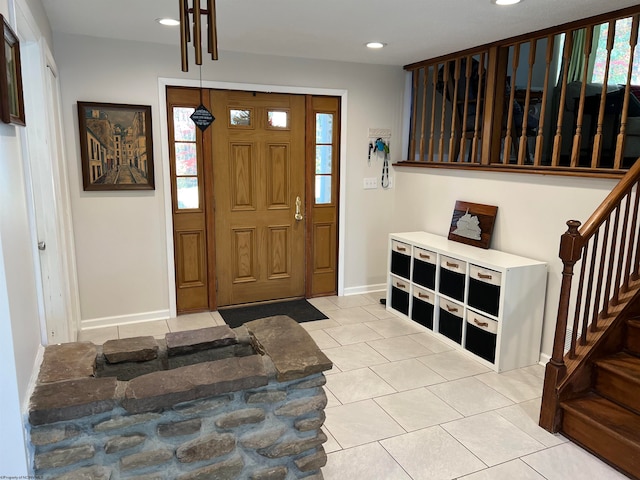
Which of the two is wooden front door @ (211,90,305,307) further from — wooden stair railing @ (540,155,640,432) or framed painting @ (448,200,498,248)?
wooden stair railing @ (540,155,640,432)

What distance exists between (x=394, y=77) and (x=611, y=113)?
1.91 metres

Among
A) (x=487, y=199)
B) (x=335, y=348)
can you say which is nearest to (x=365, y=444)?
(x=335, y=348)

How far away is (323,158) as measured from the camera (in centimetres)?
457

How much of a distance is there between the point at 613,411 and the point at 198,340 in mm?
2150

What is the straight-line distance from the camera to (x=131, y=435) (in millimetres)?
1624

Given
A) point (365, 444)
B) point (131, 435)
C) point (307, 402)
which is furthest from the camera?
point (365, 444)

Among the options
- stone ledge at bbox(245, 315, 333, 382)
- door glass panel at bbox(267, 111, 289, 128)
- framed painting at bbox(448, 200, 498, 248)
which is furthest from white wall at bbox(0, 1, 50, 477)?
framed painting at bbox(448, 200, 498, 248)

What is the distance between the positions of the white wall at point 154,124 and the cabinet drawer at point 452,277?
1.37 metres

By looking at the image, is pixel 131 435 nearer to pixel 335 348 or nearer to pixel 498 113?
pixel 335 348

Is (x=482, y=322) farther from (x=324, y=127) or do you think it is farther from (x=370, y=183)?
(x=324, y=127)

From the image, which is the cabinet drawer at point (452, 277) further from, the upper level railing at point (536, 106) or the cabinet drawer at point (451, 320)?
the upper level railing at point (536, 106)

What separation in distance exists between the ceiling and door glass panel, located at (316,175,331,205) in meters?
1.19

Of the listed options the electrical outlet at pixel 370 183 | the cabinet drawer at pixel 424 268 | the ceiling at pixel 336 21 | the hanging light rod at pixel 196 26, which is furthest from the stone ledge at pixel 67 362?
Answer: the electrical outlet at pixel 370 183

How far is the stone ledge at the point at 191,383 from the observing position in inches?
63.4
